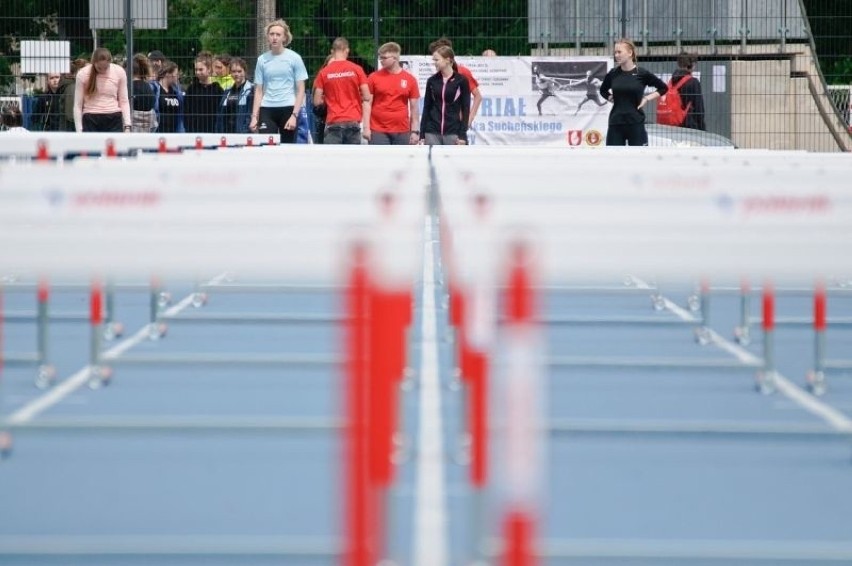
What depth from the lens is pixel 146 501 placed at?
20.2 feet

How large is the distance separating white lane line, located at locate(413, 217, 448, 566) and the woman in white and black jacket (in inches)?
382

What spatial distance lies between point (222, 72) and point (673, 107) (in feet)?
18.9

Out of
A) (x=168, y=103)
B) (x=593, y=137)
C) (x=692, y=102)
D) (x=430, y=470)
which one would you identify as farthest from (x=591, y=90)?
(x=430, y=470)

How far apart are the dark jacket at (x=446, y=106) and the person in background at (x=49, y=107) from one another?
5493 mm

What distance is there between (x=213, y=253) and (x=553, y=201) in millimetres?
1336

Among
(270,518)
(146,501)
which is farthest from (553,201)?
(146,501)

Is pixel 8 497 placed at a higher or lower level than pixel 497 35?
lower

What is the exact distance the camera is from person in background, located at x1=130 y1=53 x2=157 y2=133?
22731 millimetres

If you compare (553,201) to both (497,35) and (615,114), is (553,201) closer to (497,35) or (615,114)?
(615,114)

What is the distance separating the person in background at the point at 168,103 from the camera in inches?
913

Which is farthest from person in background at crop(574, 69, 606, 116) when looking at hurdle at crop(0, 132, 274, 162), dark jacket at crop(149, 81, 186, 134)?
hurdle at crop(0, 132, 274, 162)

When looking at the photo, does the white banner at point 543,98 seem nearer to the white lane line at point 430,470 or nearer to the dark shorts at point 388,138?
the dark shorts at point 388,138

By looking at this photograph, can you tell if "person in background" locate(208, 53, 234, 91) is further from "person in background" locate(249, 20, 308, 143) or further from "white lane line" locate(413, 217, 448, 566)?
"white lane line" locate(413, 217, 448, 566)

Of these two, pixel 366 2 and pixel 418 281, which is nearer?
pixel 418 281
